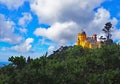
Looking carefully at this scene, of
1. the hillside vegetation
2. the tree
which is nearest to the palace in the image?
the hillside vegetation

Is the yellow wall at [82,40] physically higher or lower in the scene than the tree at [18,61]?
higher

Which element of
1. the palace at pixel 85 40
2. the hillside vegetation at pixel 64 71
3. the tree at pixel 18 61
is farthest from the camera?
the palace at pixel 85 40

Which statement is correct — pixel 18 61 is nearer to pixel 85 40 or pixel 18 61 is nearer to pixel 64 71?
pixel 64 71

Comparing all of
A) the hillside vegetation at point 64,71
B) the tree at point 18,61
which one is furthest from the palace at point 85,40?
the tree at point 18,61

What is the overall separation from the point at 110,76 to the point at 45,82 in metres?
6.57

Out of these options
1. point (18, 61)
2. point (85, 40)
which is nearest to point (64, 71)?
point (18, 61)

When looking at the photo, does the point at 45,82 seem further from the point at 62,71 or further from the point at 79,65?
the point at 79,65

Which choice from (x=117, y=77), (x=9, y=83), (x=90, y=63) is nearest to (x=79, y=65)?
(x=90, y=63)

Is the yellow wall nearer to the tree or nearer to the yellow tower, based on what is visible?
the yellow tower

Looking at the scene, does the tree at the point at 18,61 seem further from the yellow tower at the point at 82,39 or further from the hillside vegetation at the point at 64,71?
the yellow tower at the point at 82,39

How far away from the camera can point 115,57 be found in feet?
131

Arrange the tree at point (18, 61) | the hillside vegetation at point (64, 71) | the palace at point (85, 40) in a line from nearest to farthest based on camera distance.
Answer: the hillside vegetation at point (64, 71)
the tree at point (18, 61)
the palace at point (85, 40)

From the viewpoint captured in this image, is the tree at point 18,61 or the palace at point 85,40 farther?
the palace at point 85,40

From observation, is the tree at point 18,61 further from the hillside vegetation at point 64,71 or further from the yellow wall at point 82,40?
the yellow wall at point 82,40
